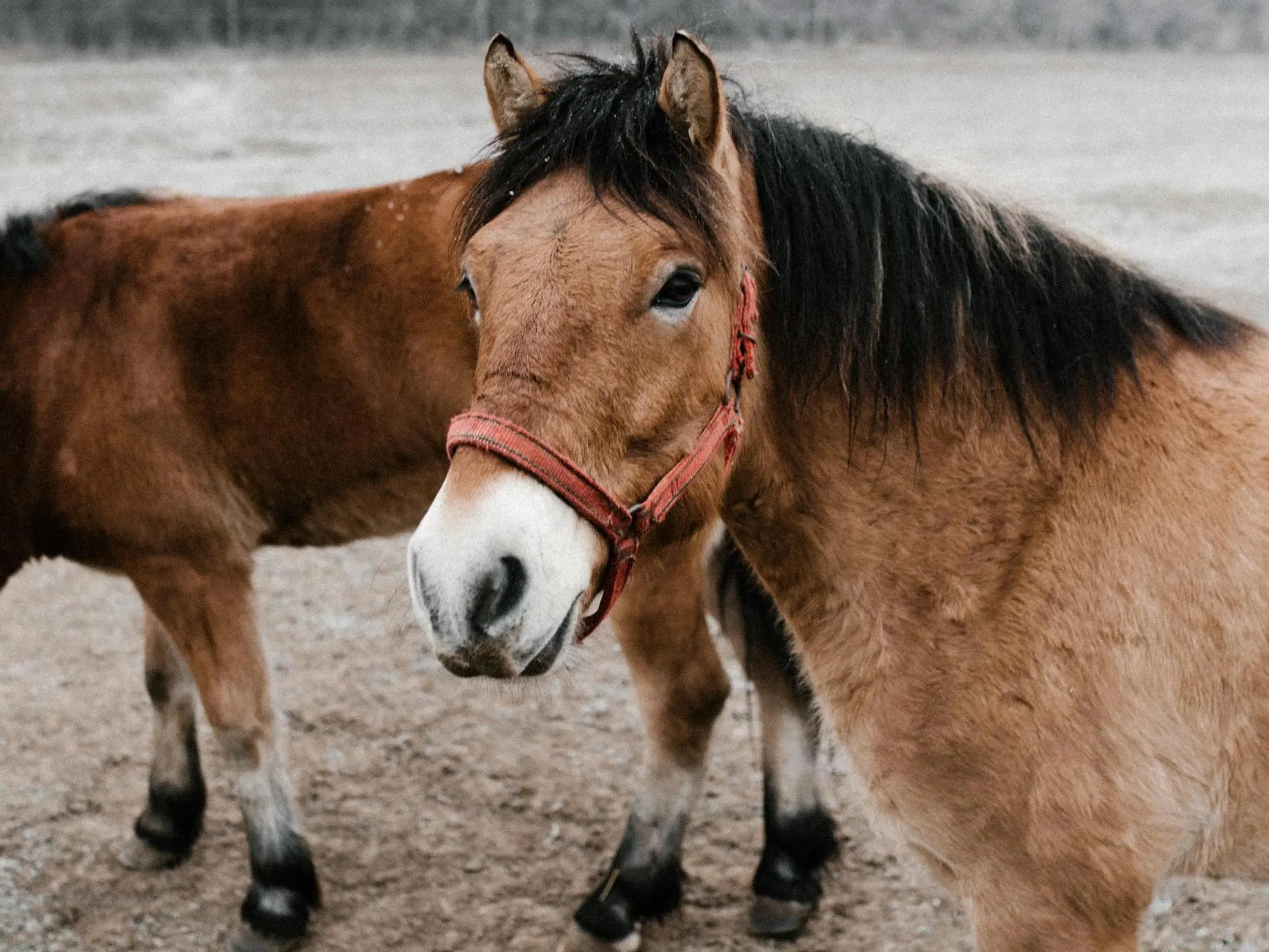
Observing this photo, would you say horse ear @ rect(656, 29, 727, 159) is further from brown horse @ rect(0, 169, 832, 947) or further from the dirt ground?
brown horse @ rect(0, 169, 832, 947)

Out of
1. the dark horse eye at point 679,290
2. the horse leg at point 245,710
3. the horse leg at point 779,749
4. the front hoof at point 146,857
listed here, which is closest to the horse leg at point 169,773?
the front hoof at point 146,857

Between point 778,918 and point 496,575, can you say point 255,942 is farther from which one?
point 496,575

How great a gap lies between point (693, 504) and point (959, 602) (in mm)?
536

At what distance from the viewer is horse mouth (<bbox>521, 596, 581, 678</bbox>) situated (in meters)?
Result: 1.88

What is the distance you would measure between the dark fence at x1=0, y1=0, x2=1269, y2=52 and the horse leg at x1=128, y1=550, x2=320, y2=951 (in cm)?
1412

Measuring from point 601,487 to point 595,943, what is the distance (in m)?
2.05

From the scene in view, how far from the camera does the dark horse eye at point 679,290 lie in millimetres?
2002

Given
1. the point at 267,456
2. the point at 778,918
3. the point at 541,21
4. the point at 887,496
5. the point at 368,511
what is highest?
the point at 541,21

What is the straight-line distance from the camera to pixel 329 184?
12.4m

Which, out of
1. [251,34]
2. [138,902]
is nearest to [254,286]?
[138,902]

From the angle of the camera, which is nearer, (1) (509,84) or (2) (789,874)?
(1) (509,84)

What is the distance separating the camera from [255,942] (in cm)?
354

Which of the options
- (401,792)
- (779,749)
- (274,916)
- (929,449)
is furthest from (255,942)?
(929,449)

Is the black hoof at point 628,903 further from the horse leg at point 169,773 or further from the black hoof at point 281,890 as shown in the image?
the horse leg at point 169,773
